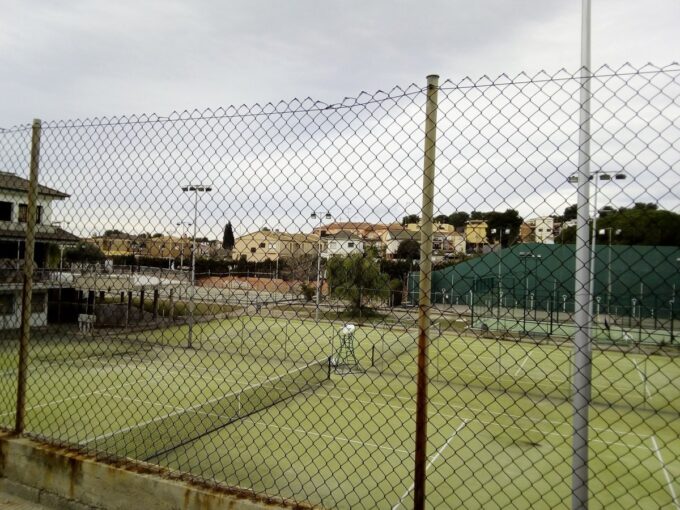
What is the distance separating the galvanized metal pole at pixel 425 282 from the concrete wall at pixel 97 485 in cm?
60

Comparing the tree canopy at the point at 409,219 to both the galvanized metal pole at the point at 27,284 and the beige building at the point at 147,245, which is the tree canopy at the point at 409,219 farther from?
the galvanized metal pole at the point at 27,284

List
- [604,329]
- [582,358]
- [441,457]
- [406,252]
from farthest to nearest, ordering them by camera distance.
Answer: [441,457]
[604,329]
[406,252]
[582,358]

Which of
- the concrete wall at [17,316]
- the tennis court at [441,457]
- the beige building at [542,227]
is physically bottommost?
the tennis court at [441,457]

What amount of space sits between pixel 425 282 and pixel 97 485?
208cm

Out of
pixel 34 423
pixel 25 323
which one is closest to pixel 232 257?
pixel 25 323

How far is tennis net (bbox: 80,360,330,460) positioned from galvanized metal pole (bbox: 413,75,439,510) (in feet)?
17.3

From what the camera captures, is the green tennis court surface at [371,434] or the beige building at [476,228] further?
the green tennis court surface at [371,434]

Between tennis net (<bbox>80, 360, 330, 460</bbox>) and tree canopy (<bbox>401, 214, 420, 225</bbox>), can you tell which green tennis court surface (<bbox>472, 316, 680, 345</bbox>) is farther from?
tennis net (<bbox>80, 360, 330, 460</bbox>)

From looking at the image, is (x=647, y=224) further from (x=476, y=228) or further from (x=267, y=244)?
(x=267, y=244)

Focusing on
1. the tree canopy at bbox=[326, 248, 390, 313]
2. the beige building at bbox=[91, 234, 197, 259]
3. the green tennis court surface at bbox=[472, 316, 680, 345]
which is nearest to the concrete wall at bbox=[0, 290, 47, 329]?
the beige building at bbox=[91, 234, 197, 259]

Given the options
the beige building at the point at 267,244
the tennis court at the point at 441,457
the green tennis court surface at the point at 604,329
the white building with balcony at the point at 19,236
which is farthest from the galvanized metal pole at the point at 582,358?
the white building with balcony at the point at 19,236

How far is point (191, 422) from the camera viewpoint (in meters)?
10.2

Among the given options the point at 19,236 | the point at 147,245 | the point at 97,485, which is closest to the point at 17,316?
the point at 19,236

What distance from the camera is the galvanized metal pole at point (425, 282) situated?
211cm
